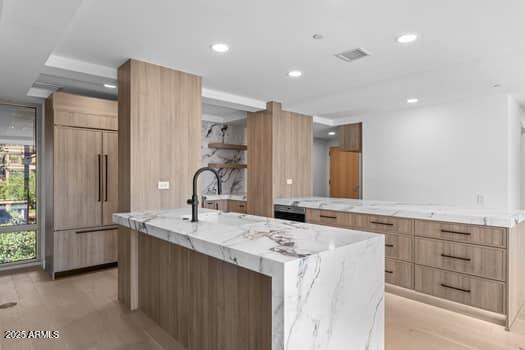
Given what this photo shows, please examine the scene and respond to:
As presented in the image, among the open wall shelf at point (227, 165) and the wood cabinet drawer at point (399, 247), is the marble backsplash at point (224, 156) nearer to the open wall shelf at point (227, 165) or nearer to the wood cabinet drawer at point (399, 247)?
the open wall shelf at point (227, 165)

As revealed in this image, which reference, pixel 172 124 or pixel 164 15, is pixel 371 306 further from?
pixel 172 124

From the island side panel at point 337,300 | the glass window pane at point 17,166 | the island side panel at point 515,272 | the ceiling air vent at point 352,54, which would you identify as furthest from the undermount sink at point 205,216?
the glass window pane at point 17,166

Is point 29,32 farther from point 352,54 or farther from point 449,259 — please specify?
point 449,259

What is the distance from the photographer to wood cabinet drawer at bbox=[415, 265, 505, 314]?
2.61 meters

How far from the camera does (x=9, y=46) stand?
2391mm

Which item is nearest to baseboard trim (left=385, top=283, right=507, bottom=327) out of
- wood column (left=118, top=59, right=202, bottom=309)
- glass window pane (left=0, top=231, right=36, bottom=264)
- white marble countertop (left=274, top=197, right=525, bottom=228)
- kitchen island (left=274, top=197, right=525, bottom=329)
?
kitchen island (left=274, top=197, right=525, bottom=329)

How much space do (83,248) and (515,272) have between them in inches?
183

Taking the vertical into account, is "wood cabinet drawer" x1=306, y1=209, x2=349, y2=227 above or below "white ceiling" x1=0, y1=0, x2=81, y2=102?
below

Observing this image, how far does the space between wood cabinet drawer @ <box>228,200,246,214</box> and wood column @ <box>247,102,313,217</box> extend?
0.39m

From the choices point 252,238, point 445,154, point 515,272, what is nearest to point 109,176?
point 252,238

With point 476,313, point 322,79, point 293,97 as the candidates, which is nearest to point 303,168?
point 293,97

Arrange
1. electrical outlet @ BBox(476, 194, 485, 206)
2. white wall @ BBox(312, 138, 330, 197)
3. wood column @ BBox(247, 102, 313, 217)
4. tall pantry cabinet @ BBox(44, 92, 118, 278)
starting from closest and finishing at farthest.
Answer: tall pantry cabinet @ BBox(44, 92, 118, 278)
electrical outlet @ BBox(476, 194, 485, 206)
wood column @ BBox(247, 102, 313, 217)
white wall @ BBox(312, 138, 330, 197)

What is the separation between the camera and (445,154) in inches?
184

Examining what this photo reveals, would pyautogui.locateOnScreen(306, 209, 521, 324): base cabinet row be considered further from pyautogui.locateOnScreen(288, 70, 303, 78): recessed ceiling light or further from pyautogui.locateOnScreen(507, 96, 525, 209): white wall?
pyautogui.locateOnScreen(507, 96, 525, 209): white wall
